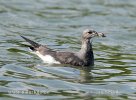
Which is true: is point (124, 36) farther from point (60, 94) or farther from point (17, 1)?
point (60, 94)

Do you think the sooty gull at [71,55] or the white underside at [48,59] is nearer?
the sooty gull at [71,55]

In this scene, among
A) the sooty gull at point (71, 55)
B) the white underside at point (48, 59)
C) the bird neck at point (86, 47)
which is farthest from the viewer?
the bird neck at point (86, 47)

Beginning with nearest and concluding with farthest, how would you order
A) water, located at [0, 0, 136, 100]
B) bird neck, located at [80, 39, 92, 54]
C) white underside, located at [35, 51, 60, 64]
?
water, located at [0, 0, 136, 100] < white underside, located at [35, 51, 60, 64] < bird neck, located at [80, 39, 92, 54]

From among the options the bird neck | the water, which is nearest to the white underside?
the water

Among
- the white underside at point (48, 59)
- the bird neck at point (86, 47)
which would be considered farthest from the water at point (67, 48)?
the bird neck at point (86, 47)

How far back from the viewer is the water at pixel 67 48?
14.5m

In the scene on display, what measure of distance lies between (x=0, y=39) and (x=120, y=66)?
5.35 m

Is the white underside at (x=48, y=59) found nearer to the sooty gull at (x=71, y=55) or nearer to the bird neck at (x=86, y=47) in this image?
the sooty gull at (x=71, y=55)

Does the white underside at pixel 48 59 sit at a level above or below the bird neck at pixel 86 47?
below

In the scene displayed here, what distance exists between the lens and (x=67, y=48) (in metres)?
20.6

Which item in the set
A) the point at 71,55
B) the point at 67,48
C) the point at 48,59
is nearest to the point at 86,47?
the point at 71,55

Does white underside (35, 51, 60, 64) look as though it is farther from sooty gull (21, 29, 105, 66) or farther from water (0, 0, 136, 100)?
water (0, 0, 136, 100)

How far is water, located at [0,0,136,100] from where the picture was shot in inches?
573

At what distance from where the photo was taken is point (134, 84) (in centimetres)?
1549
